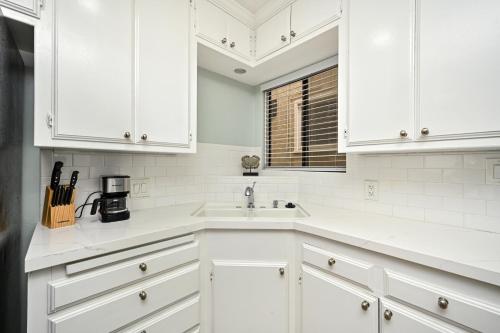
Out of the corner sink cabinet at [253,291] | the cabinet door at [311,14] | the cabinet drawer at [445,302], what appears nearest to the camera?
the cabinet drawer at [445,302]

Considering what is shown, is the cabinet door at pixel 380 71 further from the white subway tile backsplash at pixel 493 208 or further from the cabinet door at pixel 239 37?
the cabinet door at pixel 239 37

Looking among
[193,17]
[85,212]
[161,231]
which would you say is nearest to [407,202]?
[161,231]

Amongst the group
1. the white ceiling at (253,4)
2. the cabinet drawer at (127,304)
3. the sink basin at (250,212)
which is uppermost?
the white ceiling at (253,4)

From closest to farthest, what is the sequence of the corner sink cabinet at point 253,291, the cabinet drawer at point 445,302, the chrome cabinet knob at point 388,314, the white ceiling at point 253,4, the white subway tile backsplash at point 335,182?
the cabinet drawer at point 445,302
the corner sink cabinet at point 253,291
the chrome cabinet knob at point 388,314
the white subway tile backsplash at point 335,182
the white ceiling at point 253,4

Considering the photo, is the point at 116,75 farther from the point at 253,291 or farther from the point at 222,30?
the point at 253,291

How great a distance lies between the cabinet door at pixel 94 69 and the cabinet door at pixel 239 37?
29.5 inches

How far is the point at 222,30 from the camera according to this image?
5.84 feet

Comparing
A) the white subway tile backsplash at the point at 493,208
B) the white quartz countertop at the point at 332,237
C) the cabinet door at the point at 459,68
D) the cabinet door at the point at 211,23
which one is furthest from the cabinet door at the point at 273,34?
the white subway tile backsplash at the point at 493,208

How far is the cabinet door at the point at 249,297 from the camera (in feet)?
4.49

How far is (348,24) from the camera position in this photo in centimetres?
138

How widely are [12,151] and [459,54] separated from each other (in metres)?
2.07

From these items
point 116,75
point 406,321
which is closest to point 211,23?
point 116,75

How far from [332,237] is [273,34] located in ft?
5.20

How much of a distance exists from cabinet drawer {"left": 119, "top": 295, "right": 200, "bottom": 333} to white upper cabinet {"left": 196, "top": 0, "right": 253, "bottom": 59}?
5.79ft
